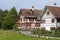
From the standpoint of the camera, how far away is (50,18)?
68562 millimetres

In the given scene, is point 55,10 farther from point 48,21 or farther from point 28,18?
point 28,18

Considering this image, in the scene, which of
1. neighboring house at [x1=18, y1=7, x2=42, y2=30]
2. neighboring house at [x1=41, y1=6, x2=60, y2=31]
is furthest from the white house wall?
neighboring house at [x1=18, y1=7, x2=42, y2=30]

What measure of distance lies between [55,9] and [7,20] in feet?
114

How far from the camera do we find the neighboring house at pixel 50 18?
65.9 meters

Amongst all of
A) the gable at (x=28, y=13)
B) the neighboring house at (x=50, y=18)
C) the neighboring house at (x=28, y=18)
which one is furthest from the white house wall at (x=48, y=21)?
the gable at (x=28, y=13)

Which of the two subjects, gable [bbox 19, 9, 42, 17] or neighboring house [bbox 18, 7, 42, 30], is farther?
gable [bbox 19, 9, 42, 17]

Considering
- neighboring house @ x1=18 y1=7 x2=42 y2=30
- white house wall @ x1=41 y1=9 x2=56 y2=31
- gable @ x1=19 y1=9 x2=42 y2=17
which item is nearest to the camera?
white house wall @ x1=41 y1=9 x2=56 y2=31

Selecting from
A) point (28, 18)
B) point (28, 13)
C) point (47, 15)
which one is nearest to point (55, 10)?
point (47, 15)

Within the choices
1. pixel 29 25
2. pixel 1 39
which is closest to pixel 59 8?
pixel 29 25

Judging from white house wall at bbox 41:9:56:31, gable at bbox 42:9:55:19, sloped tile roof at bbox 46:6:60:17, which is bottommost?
white house wall at bbox 41:9:56:31

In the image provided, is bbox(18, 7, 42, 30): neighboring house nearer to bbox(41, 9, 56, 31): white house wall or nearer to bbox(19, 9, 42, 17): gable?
bbox(19, 9, 42, 17): gable

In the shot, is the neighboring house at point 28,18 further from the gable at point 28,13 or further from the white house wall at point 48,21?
the white house wall at point 48,21

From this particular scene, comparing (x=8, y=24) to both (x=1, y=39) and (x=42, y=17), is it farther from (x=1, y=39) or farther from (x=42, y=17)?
(x=1, y=39)

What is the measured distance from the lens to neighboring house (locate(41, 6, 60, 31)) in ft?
216
